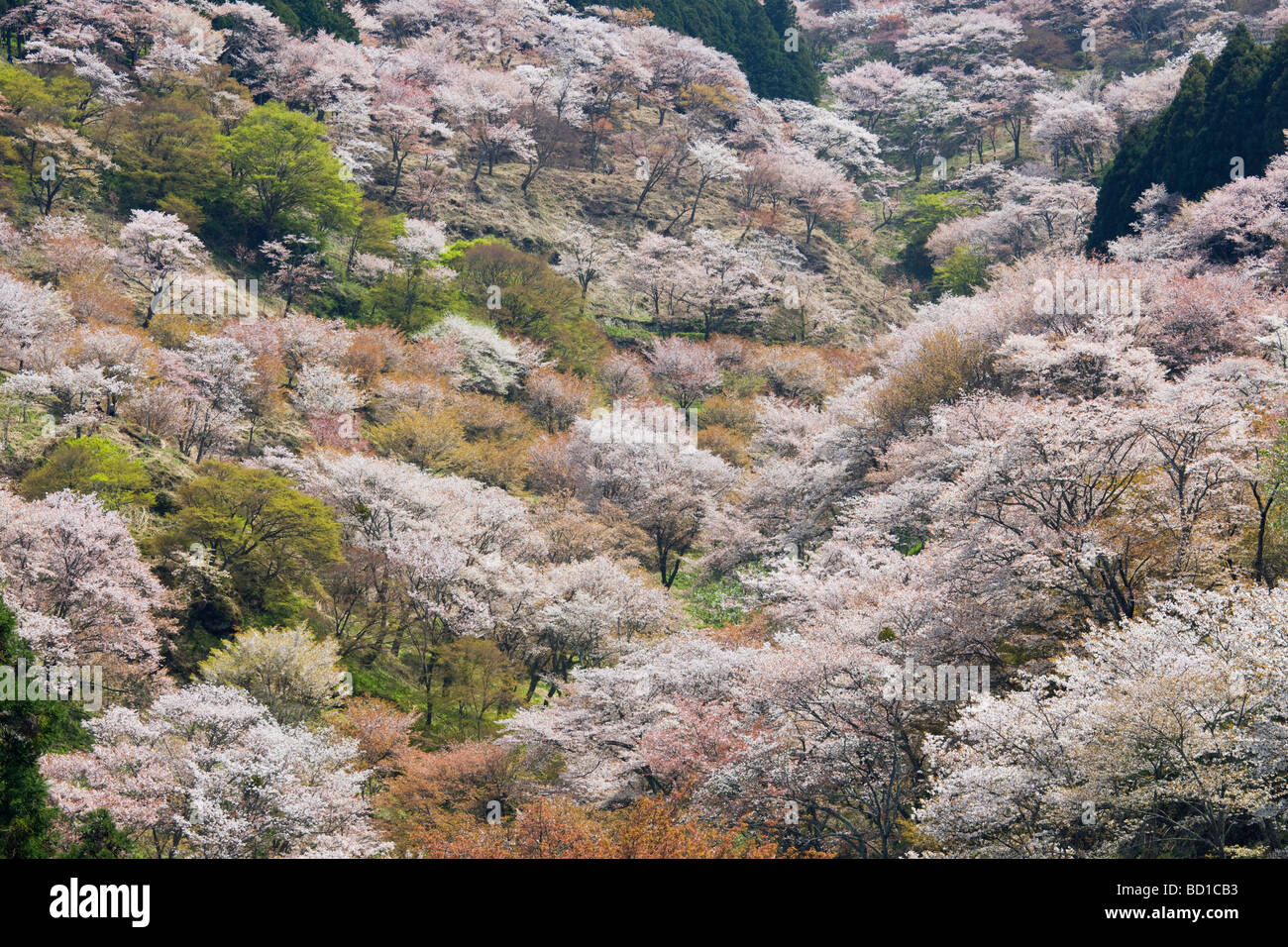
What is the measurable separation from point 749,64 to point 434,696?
7933cm

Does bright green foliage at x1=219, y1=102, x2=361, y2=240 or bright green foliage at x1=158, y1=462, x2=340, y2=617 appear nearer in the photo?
bright green foliage at x1=158, y1=462, x2=340, y2=617

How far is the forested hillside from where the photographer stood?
16.8m

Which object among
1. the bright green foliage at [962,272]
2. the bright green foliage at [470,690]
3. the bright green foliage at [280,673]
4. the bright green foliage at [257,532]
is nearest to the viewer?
the bright green foliage at [280,673]

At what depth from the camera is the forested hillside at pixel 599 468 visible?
16844 mm

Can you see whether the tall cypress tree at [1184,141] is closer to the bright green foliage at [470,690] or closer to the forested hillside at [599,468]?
the forested hillside at [599,468]

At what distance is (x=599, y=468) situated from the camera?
38219 millimetres

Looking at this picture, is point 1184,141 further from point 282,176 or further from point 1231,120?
point 282,176

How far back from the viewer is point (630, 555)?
3506 centimetres

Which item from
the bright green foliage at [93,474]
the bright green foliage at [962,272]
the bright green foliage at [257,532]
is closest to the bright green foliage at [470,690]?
the bright green foliage at [257,532]

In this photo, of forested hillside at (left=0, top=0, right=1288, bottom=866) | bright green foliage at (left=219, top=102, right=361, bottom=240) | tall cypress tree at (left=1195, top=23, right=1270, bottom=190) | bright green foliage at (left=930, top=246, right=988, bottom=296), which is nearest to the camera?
forested hillside at (left=0, top=0, right=1288, bottom=866)

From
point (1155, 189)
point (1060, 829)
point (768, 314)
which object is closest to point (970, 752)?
point (1060, 829)

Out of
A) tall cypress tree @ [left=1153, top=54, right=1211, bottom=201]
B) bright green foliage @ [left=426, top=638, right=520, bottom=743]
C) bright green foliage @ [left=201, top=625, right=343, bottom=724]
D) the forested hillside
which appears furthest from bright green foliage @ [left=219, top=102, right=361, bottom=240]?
tall cypress tree @ [left=1153, top=54, right=1211, bottom=201]

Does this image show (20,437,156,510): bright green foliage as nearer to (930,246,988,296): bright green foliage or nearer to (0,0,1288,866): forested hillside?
(0,0,1288,866): forested hillside

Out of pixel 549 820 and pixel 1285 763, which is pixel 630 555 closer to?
pixel 549 820
